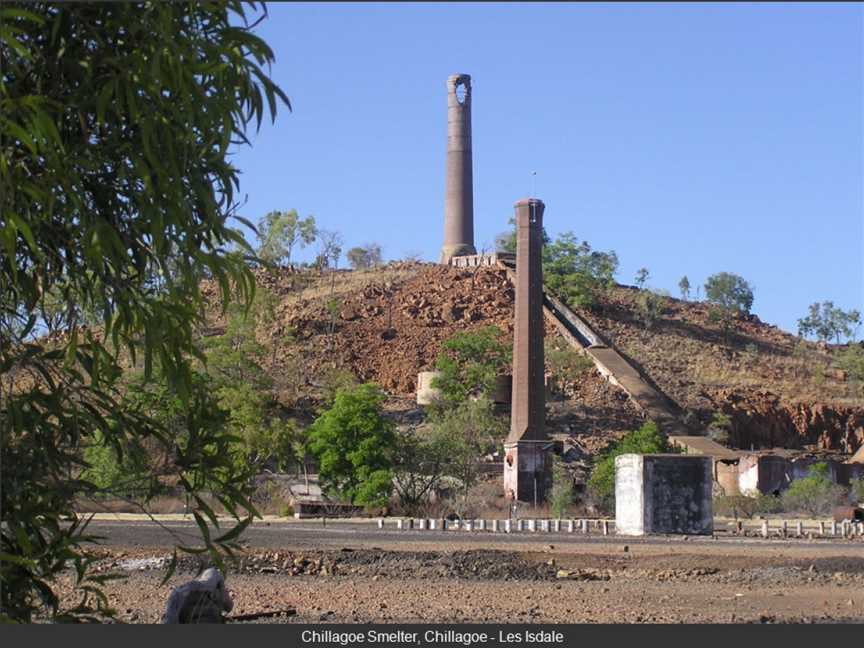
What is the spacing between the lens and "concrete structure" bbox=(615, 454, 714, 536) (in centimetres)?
3597

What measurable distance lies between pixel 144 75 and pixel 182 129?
39 centimetres

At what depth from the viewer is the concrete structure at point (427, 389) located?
6869 centimetres

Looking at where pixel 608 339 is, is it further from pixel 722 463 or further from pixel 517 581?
pixel 517 581

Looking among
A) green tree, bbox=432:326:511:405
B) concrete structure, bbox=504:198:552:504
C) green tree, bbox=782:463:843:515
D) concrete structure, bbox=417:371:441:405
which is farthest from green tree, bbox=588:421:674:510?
concrete structure, bbox=417:371:441:405

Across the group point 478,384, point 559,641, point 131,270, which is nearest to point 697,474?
point 559,641

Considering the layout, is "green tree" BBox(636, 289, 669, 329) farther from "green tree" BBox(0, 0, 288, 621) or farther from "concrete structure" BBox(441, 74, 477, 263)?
"green tree" BBox(0, 0, 288, 621)

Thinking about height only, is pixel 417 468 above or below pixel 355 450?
below

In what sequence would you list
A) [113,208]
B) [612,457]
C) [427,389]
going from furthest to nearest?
[427,389] < [612,457] < [113,208]

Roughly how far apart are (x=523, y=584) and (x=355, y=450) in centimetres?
2583

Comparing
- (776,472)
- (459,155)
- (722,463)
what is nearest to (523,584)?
(776,472)

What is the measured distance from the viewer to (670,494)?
36.6 metres

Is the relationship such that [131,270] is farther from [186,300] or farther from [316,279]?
[316,279]

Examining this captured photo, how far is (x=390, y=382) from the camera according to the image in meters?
77.2

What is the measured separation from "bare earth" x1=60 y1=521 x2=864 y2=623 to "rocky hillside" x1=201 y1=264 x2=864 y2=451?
36.5m
